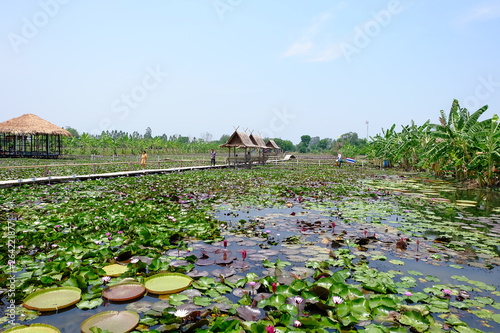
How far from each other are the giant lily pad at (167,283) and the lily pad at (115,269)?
46 centimetres

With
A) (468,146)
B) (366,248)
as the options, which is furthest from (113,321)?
(468,146)

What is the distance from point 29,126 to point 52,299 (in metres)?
34.5

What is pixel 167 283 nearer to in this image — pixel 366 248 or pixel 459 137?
pixel 366 248

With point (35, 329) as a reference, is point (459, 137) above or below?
above

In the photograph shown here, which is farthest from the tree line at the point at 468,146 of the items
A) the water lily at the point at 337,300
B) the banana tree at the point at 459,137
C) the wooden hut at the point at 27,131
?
the wooden hut at the point at 27,131

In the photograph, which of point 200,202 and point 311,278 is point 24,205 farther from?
point 311,278

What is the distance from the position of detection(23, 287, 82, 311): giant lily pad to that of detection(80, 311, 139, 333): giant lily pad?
18.3 inches

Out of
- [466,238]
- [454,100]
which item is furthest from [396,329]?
[454,100]

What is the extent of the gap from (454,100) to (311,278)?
16830 mm

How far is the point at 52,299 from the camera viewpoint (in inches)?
106

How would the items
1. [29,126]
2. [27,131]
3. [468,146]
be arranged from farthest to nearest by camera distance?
[29,126]
[27,131]
[468,146]

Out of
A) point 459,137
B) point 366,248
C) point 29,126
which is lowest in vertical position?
point 366,248

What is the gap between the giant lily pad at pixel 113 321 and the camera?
2248mm

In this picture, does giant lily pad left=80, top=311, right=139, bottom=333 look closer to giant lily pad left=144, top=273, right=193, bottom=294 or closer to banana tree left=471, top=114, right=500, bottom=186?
giant lily pad left=144, top=273, right=193, bottom=294
